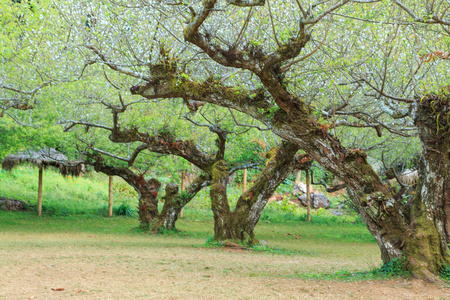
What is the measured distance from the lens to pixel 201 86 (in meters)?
6.89

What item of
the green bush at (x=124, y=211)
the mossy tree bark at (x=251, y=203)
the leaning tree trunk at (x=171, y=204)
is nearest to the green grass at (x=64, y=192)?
Answer: the green bush at (x=124, y=211)

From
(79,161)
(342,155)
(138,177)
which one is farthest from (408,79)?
(79,161)

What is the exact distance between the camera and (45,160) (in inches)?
538

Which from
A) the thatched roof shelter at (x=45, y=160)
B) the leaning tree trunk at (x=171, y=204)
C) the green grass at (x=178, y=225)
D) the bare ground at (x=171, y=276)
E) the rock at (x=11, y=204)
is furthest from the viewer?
the rock at (x=11, y=204)

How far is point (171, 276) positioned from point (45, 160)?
9.65 metres

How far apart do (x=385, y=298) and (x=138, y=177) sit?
381 inches

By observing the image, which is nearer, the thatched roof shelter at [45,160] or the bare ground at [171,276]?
the bare ground at [171,276]

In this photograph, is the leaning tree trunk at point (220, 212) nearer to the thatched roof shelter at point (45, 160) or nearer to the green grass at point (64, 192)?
the thatched roof shelter at point (45, 160)

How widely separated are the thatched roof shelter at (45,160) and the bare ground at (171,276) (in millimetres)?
5011

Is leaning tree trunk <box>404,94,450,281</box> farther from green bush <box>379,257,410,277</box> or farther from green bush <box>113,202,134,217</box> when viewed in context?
green bush <box>113,202,134,217</box>

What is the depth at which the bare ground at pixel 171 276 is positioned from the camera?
14.9ft

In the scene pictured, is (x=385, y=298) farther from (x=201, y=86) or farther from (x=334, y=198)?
(x=334, y=198)

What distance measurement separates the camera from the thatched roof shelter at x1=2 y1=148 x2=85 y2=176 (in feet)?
43.8

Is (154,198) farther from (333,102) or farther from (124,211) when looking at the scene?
(333,102)
